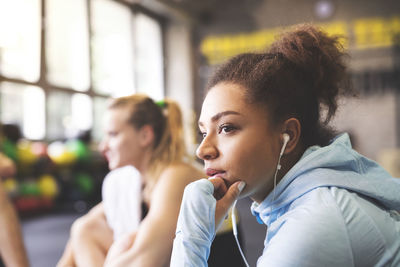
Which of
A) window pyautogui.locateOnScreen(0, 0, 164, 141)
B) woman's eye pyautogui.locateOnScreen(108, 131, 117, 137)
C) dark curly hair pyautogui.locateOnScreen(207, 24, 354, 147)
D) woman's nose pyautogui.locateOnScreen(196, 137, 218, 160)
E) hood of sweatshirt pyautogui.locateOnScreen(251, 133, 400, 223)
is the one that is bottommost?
hood of sweatshirt pyautogui.locateOnScreen(251, 133, 400, 223)

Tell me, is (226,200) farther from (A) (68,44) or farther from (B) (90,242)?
(A) (68,44)

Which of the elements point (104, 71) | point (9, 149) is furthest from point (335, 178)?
point (104, 71)

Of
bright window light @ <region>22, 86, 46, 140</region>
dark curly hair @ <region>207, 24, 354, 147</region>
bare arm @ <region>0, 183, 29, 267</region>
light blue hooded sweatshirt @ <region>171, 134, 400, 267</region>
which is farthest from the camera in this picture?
bright window light @ <region>22, 86, 46, 140</region>

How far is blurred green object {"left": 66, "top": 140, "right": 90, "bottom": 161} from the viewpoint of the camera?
19.9ft

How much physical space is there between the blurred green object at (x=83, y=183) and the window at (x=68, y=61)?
2.29 feet

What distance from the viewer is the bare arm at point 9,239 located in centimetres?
140

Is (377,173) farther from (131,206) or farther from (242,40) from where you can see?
(242,40)

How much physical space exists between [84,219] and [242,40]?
24.9ft

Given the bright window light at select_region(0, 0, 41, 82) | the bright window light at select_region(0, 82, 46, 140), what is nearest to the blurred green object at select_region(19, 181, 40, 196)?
the bright window light at select_region(0, 82, 46, 140)

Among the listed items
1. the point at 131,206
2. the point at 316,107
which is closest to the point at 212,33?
the point at 131,206

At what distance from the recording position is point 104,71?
7.54 m

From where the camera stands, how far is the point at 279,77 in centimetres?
92

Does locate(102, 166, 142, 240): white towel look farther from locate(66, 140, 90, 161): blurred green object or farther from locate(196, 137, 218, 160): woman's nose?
locate(66, 140, 90, 161): blurred green object

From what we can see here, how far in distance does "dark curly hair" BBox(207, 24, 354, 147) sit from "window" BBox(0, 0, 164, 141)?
16.8 feet
